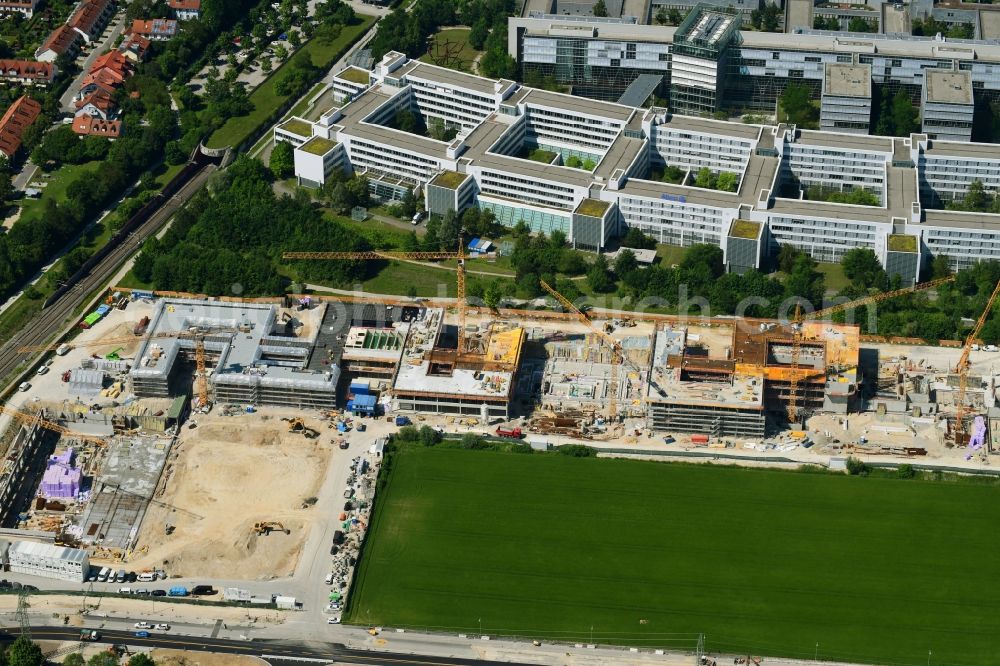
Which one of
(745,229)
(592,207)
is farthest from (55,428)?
(745,229)

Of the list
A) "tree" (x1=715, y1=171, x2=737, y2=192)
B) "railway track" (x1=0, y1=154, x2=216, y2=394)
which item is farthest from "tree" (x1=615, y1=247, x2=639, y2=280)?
"railway track" (x1=0, y1=154, x2=216, y2=394)

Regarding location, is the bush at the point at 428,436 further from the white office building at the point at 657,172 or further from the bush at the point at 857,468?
the bush at the point at 857,468

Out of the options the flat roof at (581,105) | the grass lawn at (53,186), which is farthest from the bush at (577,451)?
the grass lawn at (53,186)

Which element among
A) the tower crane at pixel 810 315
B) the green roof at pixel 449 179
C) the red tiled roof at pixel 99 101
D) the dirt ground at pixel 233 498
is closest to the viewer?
the dirt ground at pixel 233 498

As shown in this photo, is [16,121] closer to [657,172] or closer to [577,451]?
[657,172]

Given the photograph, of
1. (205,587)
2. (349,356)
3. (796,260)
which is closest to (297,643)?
(205,587)

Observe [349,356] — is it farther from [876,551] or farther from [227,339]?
[876,551]
